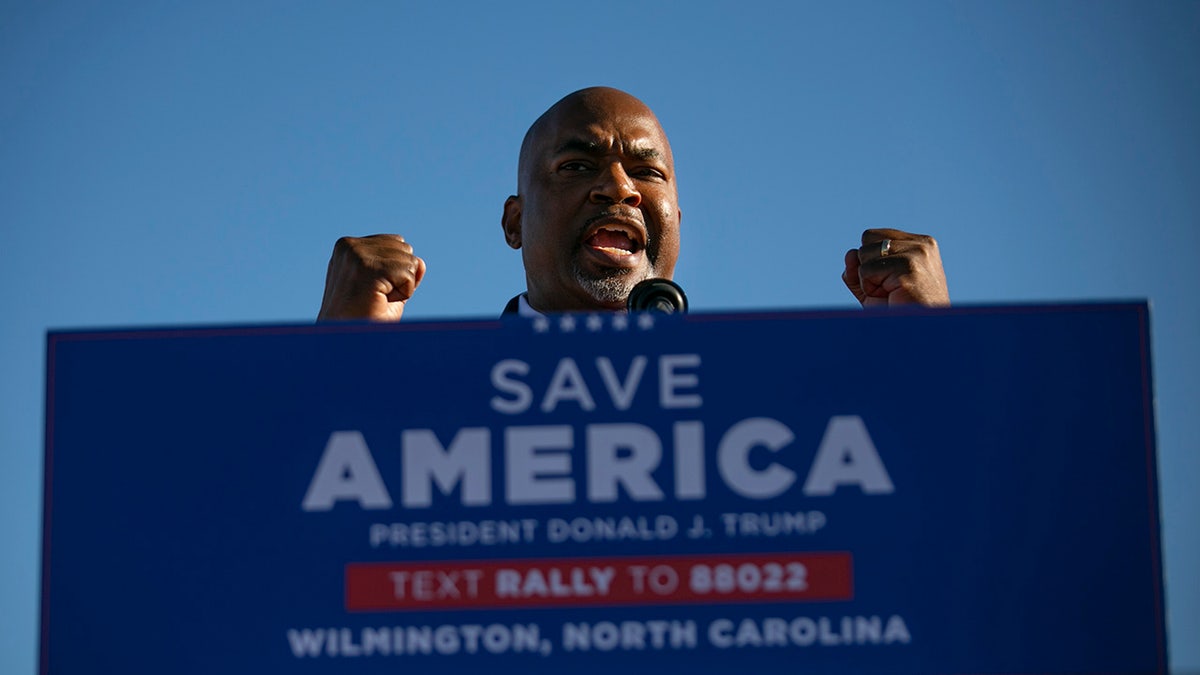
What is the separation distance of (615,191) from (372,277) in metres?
0.91

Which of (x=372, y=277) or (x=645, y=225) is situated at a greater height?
(x=645, y=225)

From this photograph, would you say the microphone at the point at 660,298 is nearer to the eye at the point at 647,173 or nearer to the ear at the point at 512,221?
the eye at the point at 647,173

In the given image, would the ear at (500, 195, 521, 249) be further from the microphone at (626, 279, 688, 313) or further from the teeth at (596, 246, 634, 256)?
the microphone at (626, 279, 688, 313)

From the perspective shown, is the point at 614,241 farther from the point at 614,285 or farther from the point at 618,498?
the point at 618,498

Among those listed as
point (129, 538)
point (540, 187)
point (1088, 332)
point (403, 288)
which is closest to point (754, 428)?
point (1088, 332)

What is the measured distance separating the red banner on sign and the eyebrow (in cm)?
262

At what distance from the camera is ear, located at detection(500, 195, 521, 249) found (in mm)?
5039

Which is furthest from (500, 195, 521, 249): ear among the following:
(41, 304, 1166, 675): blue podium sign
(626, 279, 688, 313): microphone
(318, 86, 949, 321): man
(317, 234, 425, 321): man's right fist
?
(41, 304, 1166, 675): blue podium sign

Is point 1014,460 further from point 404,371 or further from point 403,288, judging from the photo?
point 403,288

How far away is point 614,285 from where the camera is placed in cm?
445

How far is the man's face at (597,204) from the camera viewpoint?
14.7 feet

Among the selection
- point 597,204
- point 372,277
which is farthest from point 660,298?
point 597,204

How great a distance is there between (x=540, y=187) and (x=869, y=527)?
270cm

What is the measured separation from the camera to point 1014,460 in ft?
7.09
